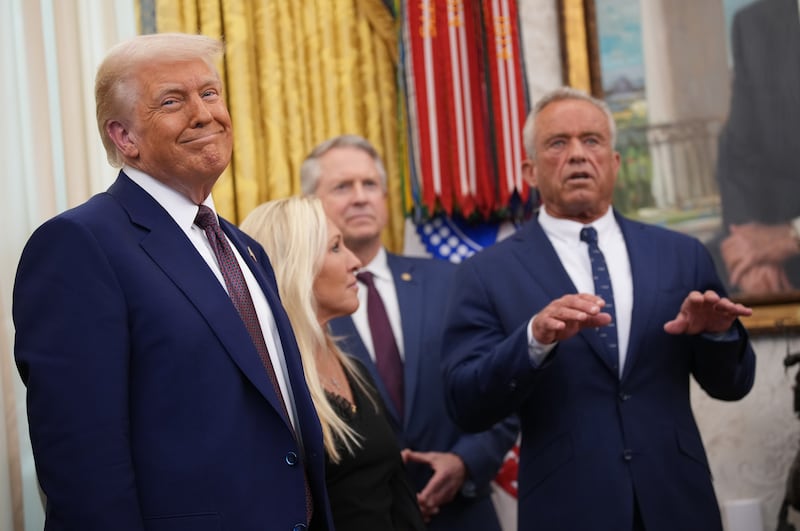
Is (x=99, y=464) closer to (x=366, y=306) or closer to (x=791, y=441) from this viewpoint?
(x=366, y=306)

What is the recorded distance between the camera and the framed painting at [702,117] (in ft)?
14.0

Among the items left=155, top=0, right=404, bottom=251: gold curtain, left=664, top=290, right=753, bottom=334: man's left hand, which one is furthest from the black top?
left=155, top=0, right=404, bottom=251: gold curtain

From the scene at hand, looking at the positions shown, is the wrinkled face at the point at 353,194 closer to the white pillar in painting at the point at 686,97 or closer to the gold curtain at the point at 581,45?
the gold curtain at the point at 581,45

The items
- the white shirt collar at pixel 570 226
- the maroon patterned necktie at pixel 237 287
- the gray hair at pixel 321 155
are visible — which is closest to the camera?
the maroon patterned necktie at pixel 237 287

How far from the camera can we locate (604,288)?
3031 mm

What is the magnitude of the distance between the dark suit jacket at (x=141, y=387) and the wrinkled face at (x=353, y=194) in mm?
1766

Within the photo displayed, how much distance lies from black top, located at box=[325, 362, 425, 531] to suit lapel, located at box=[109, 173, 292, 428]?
70 cm

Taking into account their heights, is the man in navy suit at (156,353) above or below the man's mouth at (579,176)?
below

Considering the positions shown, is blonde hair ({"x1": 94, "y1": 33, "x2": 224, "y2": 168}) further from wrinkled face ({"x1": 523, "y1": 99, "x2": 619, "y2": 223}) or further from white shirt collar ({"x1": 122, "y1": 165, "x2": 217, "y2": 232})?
wrinkled face ({"x1": 523, "y1": 99, "x2": 619, "y2": 223})

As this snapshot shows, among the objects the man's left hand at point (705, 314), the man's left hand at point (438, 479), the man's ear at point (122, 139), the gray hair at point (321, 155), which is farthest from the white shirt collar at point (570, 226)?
the man's ear at point (122, 139)

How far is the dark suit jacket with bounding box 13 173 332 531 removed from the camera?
1.82 meters

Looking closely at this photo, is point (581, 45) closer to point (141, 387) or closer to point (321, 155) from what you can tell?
point (321, 155)

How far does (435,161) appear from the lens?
14.1 ft

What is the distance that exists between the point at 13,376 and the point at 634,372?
65.6 inches
